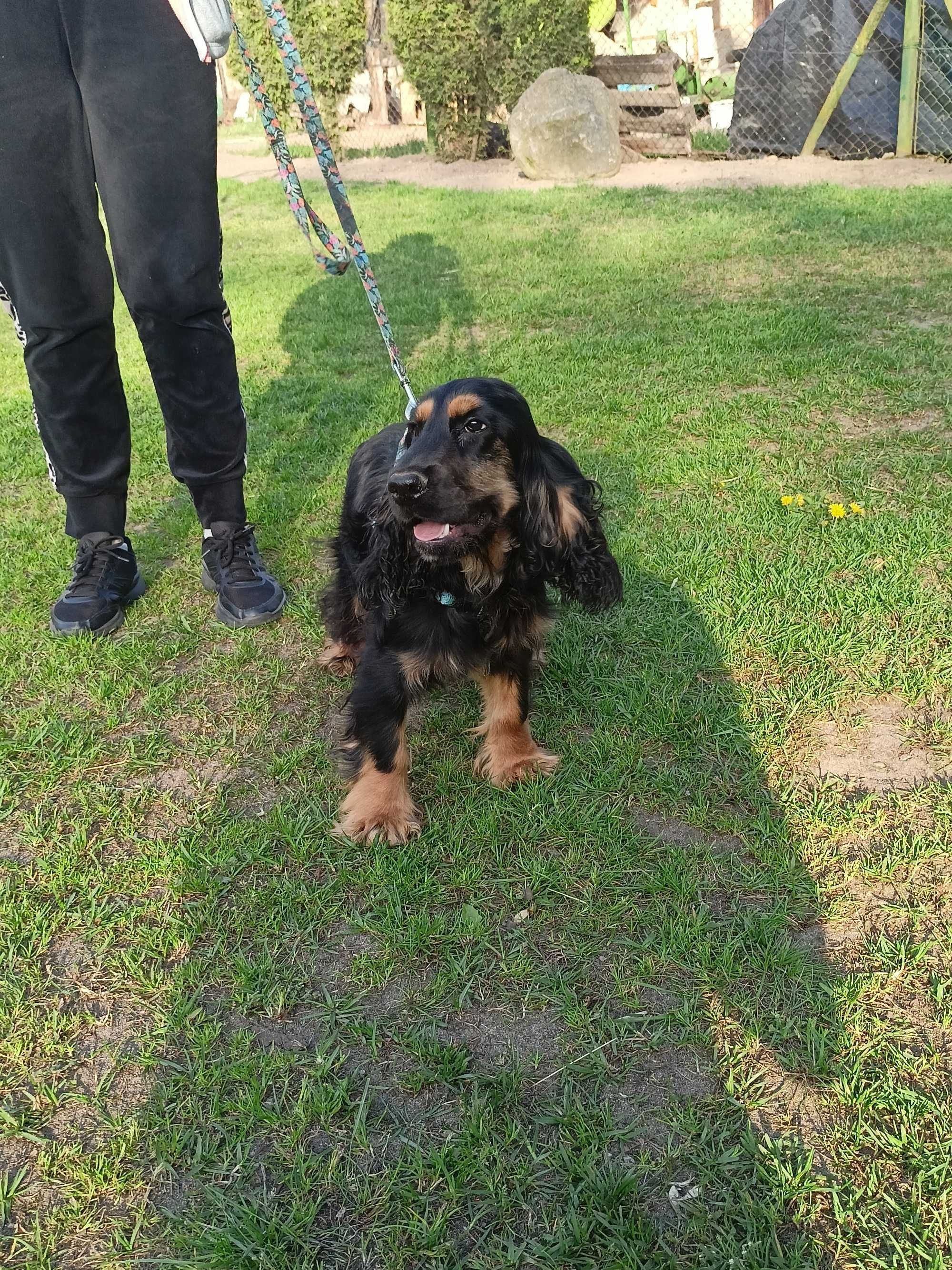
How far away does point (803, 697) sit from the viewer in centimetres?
311

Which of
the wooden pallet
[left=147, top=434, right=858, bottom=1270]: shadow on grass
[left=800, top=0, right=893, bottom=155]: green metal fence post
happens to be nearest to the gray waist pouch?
[left=147, top=434, right=858, bottom=1270]: shadow on grass

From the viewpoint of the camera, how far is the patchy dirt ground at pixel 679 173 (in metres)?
10.9

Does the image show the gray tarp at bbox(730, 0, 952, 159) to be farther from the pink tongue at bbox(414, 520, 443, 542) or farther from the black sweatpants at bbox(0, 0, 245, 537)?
the pink tongue at bbox(414, 520, 443, 542)

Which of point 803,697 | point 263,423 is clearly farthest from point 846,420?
point 263,423

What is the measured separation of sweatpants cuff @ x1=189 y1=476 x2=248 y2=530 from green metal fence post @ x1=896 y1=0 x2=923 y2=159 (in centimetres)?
1107

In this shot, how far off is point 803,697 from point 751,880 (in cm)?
87

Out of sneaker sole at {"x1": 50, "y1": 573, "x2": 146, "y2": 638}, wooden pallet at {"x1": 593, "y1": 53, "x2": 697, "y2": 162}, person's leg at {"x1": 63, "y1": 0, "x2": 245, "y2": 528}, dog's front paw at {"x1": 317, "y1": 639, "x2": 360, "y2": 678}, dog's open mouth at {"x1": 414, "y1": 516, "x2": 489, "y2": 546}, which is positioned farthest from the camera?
wooden pallet at {"x1": 593, "y1": 53, "x2": 697, "y2": 162}

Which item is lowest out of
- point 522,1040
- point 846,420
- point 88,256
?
point 522,1040

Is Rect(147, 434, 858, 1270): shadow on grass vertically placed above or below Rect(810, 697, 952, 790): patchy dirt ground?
below

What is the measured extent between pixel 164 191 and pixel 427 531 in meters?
1.55

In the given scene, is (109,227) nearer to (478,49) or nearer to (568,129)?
(568,129)

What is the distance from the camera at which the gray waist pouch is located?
8.97 feet

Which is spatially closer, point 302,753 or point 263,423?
point 302,753

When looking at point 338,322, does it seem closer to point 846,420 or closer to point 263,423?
point 263,423
